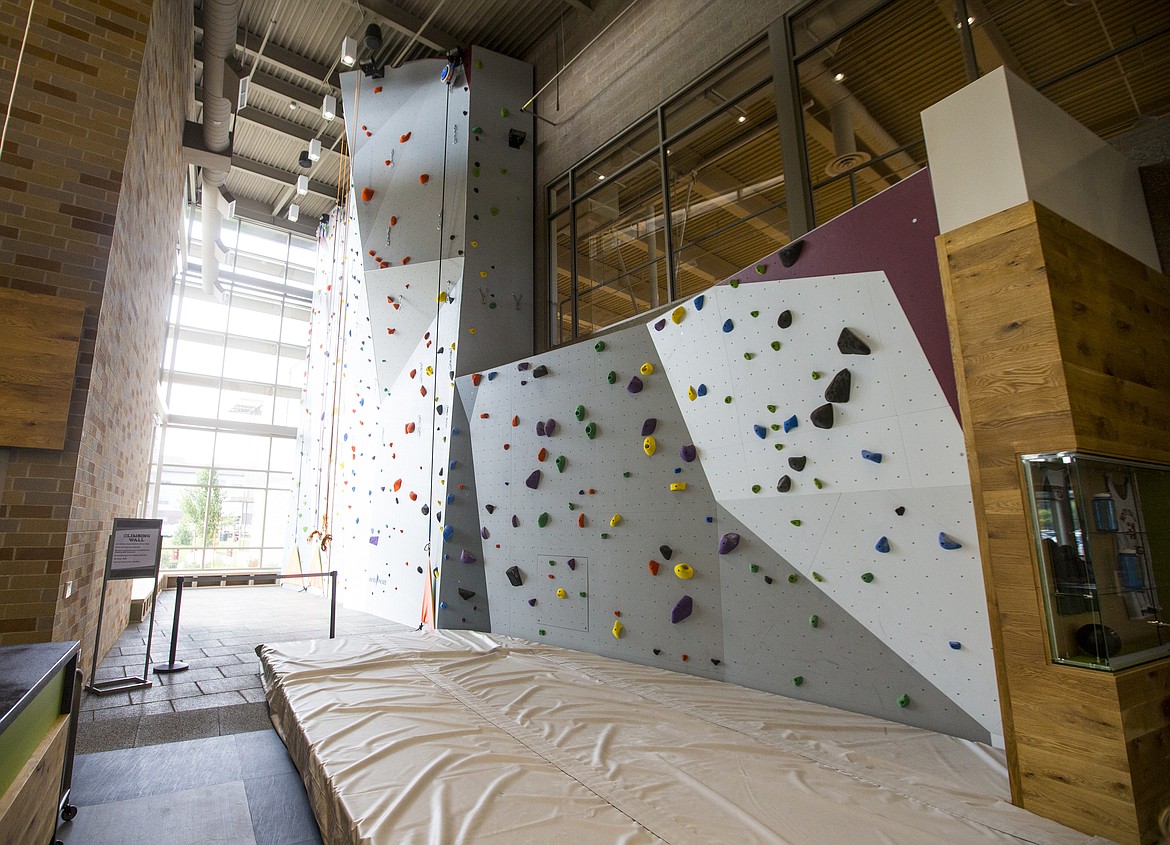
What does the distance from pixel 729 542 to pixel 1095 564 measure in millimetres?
1740

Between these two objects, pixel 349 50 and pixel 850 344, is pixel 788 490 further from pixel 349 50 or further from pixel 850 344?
pixel 349 50

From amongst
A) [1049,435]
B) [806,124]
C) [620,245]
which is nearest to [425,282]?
[620,245]

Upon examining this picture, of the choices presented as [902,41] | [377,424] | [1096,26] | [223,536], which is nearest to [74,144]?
[377,424]

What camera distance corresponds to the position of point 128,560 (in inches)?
152

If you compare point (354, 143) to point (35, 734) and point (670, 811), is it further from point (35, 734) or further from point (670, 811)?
point (670, 811)

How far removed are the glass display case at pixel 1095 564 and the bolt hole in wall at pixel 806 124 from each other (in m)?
1.96

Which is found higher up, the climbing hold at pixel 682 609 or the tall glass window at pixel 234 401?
the tall glass window at pixel 234 401

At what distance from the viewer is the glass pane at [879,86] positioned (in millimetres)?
4008

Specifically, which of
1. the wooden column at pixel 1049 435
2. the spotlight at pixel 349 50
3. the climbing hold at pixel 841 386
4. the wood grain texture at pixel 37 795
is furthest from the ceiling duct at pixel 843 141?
the wood grain texture at pixel 37 795

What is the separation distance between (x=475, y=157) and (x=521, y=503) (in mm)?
3419

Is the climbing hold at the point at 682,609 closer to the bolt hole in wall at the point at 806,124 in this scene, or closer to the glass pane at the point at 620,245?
the bolt hole in wall at the point at 806,124

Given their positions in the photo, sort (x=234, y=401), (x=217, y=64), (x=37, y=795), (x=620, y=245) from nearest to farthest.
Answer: (x=37, y=795) → (x=620, y=245) → (x=217, y=64) → (x=234, y=401)

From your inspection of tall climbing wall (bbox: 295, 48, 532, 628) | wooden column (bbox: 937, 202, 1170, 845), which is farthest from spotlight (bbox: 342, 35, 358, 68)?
wooden column (bbox: 937, 202, 1170, 845)

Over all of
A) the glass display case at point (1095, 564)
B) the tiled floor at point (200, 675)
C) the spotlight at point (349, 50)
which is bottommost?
the tiled floor at point (200, 675)
